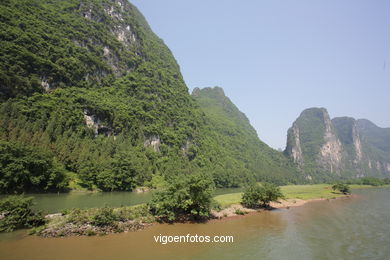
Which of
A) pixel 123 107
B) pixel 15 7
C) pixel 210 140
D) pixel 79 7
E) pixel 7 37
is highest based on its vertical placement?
pixel 79 7

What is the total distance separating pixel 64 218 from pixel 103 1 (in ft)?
599

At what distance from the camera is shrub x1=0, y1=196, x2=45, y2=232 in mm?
20062

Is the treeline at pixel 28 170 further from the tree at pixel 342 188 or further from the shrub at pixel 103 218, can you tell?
the tree at pixel 342 188

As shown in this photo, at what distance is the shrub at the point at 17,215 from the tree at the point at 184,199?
12.3 m

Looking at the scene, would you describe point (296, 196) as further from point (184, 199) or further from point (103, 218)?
point (103, 218)

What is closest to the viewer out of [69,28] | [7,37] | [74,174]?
[74,174]

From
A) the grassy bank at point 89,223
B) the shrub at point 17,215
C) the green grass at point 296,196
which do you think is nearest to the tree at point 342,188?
the green grass at point 296,196

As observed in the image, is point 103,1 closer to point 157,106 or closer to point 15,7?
point 15,7

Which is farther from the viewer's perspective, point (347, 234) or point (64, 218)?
point (347, 234)

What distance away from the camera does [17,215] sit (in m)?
20.4

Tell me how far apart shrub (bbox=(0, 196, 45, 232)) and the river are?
1139 millimetres

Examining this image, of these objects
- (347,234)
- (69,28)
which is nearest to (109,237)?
(347,234)

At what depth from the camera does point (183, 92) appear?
187500 millimetres

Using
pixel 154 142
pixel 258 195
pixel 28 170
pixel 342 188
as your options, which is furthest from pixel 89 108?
pixel 342 188
